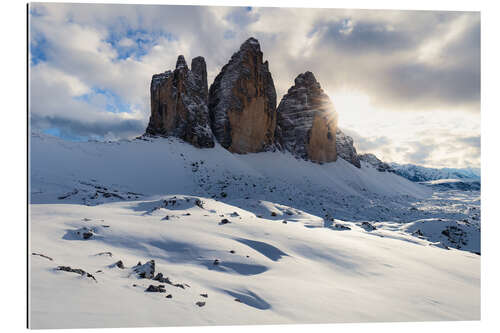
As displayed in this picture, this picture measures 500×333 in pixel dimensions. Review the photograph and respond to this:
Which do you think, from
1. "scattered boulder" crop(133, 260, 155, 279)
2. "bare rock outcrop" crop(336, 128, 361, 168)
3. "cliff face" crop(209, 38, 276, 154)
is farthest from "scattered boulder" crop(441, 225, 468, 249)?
"bare rock outcrop" crop(336, 128, 361, 168)

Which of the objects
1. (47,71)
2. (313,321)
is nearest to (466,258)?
(313,321)

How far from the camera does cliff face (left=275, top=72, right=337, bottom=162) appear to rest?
125 ft

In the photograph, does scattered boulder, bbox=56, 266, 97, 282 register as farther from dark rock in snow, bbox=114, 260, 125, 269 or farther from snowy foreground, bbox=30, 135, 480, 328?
dark rock in snow, bbox=114, 260, 125, 269

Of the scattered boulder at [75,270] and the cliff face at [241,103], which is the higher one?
the cliff face at [241,103]

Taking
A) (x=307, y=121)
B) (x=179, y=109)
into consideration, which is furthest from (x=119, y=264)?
(x=307, y=121)

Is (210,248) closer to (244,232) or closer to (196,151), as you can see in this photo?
(244,232)

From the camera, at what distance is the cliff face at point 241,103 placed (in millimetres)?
30203

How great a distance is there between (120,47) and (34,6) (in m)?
1.72

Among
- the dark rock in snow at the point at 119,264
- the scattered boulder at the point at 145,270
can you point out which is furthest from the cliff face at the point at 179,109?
the scattered boulder at the point at 145,270

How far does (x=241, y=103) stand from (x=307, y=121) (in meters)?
12.1

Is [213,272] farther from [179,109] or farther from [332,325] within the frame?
[179,109]

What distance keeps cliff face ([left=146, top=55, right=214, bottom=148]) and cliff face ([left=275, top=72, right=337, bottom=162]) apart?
1356cm

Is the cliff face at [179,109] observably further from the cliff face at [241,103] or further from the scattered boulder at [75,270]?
the scattered boulder at [75,270]

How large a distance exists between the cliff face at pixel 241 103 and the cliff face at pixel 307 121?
19.5 ft
